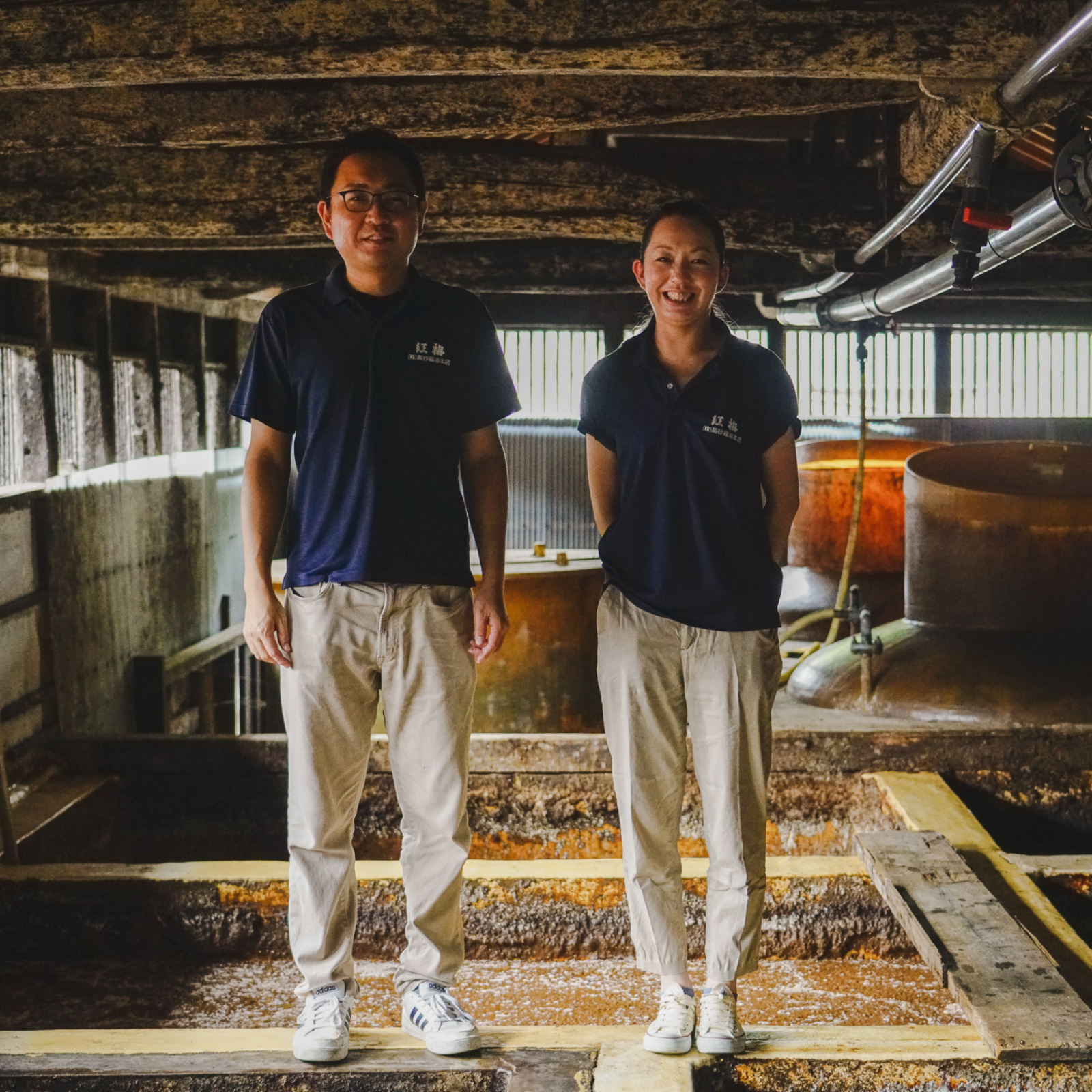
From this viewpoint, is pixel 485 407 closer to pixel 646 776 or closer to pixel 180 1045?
pixel 646 776

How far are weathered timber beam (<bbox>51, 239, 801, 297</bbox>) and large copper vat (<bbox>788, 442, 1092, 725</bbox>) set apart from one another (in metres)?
2.84

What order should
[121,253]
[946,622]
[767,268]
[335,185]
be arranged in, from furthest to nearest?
1. [767,268]
2. [121,253]
3. [946,622]
4. [335,185]

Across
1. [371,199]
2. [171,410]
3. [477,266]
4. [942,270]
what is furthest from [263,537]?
[171,410]

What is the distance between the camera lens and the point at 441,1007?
103 inches

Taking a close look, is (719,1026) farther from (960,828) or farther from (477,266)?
(477,266)

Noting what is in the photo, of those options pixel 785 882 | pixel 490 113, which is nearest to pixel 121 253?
pixel 490 113

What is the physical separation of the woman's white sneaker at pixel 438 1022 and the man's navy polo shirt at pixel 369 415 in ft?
3.11

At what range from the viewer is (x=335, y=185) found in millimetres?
2457

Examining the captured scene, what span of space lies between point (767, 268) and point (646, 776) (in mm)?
6278

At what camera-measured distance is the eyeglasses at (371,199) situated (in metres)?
2.42

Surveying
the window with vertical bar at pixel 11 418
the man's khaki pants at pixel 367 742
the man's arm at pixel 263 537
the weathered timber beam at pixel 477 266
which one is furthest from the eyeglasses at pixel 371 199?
the weathered timber beam at pixel 477 266

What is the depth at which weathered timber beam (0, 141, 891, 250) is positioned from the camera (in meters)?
5.13

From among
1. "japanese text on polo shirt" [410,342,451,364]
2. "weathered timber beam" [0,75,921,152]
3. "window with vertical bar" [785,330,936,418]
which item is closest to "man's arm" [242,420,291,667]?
"japanese text on polo shirt" [410,342,451,364]

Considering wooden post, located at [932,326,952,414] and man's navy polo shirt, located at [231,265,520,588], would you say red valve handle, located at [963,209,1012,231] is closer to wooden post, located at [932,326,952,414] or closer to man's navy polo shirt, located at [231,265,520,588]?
man's navy polo shirt, located at [231,265,520,588]
